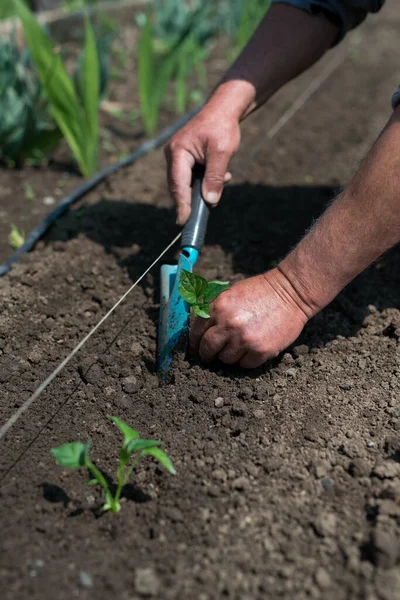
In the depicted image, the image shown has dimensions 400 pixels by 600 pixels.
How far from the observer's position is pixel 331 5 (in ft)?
6.71

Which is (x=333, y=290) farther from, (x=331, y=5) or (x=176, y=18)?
(x=176, y=18)

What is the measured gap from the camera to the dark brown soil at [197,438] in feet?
4.07

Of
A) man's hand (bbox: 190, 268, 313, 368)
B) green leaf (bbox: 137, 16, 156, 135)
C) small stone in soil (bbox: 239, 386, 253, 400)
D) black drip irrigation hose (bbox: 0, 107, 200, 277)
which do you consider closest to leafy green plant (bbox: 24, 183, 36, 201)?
black drip irrigation hose (bbox: 0, 107, 200, 277)

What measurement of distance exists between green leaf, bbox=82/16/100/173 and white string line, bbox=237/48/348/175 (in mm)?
676

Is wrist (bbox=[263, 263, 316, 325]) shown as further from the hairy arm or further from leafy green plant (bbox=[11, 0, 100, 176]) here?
leafy green plant (bbox=[11, 0, 100, 176])

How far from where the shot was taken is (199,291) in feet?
5.27

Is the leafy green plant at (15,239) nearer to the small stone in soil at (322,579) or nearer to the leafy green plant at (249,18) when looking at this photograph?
the small stone in soil at (322,579)

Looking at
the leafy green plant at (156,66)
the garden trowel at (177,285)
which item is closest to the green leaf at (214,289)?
the garden trowel at (177,285)

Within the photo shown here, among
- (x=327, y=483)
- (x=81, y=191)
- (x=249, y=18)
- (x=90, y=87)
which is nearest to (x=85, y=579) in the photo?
(x=327, y=483)

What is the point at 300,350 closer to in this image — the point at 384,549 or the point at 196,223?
the point at 196,223

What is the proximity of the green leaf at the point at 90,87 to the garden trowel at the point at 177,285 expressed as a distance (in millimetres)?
934

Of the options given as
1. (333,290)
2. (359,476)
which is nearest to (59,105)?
(333,290)

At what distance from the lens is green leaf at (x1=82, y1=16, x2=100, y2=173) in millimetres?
2547

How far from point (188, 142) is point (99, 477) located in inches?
40.4
